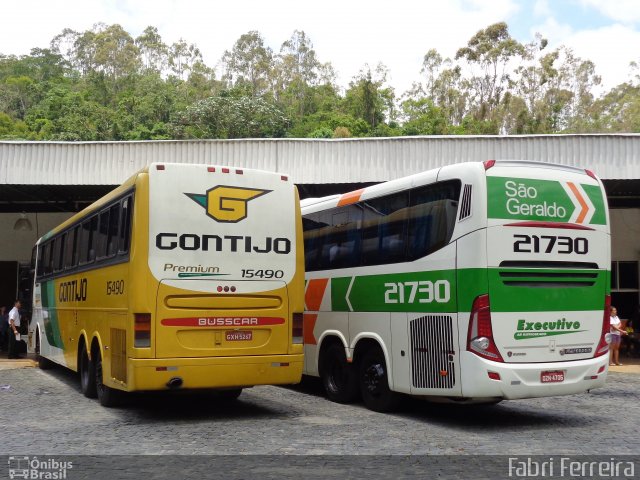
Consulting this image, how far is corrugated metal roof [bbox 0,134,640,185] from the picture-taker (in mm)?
18047

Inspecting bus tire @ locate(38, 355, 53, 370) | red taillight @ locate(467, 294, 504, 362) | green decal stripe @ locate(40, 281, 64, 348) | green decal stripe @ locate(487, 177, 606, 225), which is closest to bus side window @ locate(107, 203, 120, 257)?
green decal stripe @ locate(40, 281, 64, 348)

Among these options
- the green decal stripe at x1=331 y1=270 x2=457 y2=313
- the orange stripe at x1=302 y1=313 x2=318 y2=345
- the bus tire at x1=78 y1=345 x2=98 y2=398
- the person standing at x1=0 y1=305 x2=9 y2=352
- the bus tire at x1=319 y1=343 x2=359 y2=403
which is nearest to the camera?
the green decal stripe at x1=331 y1=270 x2=457 y2=313

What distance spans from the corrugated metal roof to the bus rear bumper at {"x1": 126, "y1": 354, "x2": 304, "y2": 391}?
8848mm

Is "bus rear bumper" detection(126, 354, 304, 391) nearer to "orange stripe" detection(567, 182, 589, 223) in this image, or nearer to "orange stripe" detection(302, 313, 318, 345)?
"orange stripe" detection(302, 313, 318, 345)

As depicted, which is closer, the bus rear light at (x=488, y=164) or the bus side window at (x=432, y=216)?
the bus rear light at (x=488, y=164)

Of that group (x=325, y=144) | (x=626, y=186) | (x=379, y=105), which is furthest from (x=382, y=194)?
(x=379, y=105)

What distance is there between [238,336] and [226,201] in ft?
5.97

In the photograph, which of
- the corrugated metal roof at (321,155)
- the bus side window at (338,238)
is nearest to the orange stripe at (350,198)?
the bus side window at (338,238)

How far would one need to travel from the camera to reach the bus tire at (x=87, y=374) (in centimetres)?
1236

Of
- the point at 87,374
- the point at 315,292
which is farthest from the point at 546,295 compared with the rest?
the point at 87,374

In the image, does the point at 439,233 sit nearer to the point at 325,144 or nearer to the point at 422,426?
the point at 422,426

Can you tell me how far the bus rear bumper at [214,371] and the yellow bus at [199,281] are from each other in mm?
13

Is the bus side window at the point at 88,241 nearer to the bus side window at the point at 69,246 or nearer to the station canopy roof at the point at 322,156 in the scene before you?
the bus side window at the point at 69,246

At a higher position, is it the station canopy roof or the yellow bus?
the station canopy roof
